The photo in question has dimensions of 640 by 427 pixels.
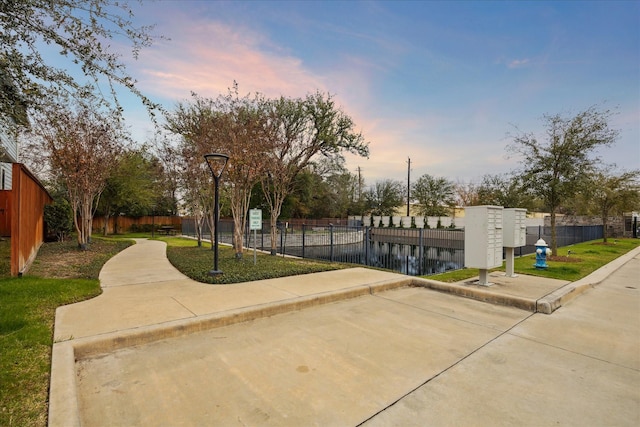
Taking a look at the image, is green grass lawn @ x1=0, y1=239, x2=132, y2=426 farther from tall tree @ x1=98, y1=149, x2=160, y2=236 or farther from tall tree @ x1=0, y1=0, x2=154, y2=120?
tall tree @ x1=98, y1=149, x2=160, y2=236

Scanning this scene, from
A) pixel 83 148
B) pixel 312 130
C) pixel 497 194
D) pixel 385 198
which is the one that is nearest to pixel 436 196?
pixel 385 198

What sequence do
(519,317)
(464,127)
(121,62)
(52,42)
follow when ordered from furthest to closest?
(464,127) < (519,317) < (121,62) < (52,42)

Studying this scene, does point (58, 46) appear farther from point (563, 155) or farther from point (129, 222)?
point (129, 222)

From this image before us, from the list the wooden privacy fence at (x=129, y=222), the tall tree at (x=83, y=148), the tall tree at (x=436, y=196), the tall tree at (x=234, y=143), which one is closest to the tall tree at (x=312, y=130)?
the tall tree at (x=234, y=143)

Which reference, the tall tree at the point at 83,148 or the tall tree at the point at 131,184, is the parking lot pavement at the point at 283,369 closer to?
the tall tree at the point at 83,148

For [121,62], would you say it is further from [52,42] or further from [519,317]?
[519,317]

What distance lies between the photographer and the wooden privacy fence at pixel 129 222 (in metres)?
26.6

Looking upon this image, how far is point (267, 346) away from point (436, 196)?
3938cm

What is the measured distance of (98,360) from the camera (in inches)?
126

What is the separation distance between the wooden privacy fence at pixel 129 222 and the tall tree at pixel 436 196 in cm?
2886

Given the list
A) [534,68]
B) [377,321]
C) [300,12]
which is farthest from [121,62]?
[534,68]

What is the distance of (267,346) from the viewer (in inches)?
141

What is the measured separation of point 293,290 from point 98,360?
3.23m

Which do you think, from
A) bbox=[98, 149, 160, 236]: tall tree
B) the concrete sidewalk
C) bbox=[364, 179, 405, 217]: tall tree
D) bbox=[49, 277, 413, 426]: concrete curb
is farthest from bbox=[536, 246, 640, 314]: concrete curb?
bbox=[364, 179, 405, 217]: tall tree
